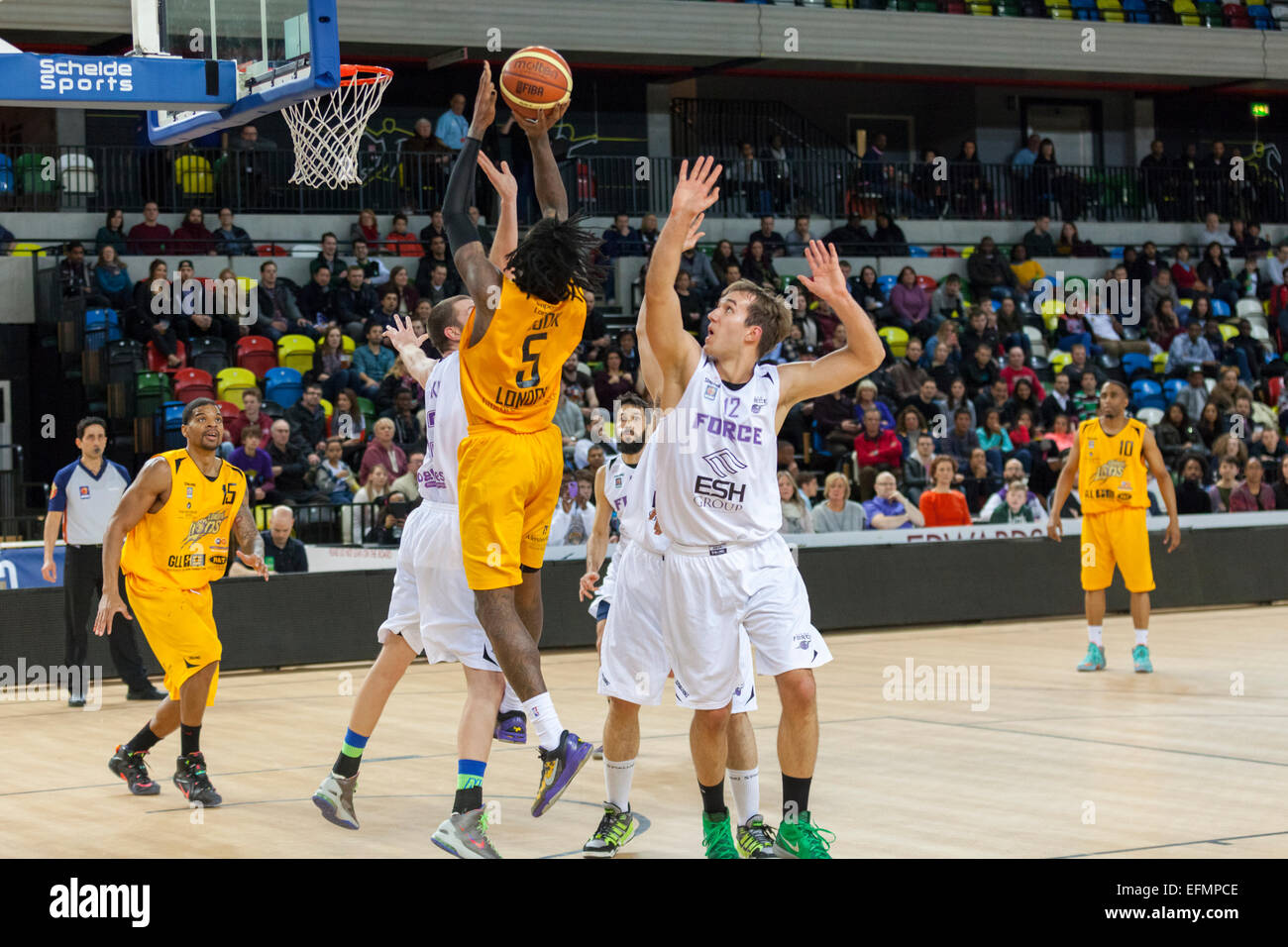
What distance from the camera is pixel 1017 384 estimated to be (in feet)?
66.2

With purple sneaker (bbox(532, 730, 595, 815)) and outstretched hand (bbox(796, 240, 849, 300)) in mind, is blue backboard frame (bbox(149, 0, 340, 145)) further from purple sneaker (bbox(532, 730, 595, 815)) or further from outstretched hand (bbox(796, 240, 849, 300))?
purple sneaker (bbox(532, 730, 595, 815))

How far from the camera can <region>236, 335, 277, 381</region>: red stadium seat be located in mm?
18125

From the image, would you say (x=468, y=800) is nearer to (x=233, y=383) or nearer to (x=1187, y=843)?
(x=1187, y=843)

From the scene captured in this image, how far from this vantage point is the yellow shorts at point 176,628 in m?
7.88

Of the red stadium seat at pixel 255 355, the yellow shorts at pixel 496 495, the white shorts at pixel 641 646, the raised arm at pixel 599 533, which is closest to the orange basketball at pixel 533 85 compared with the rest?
the yellow shorts at pixel 496 495

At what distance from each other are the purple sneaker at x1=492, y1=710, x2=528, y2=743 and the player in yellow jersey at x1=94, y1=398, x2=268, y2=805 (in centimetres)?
142

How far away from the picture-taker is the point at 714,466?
6117 millimetres

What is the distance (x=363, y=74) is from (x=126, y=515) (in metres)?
3.96

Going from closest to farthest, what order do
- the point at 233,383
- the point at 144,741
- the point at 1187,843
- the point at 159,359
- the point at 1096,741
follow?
1. the point at 1187,843
2. the point at 144,741
3. the point at 1096,741
4. the point at 233,383
5. the point at 159,359

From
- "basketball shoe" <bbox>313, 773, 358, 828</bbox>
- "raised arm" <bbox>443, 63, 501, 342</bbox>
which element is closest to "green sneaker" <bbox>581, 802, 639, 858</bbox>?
"basketball shoe" <bbox>313, 773, 358, 828</bbox>

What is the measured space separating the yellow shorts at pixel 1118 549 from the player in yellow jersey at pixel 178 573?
730 cm

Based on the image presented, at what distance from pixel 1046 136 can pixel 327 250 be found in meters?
15.2

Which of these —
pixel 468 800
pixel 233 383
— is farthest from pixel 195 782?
pixel 233 383

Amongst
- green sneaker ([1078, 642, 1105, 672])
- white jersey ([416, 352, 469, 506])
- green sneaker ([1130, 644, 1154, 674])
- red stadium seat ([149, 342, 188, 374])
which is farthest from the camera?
red stadium seat ([149, 342, 188, 374])
